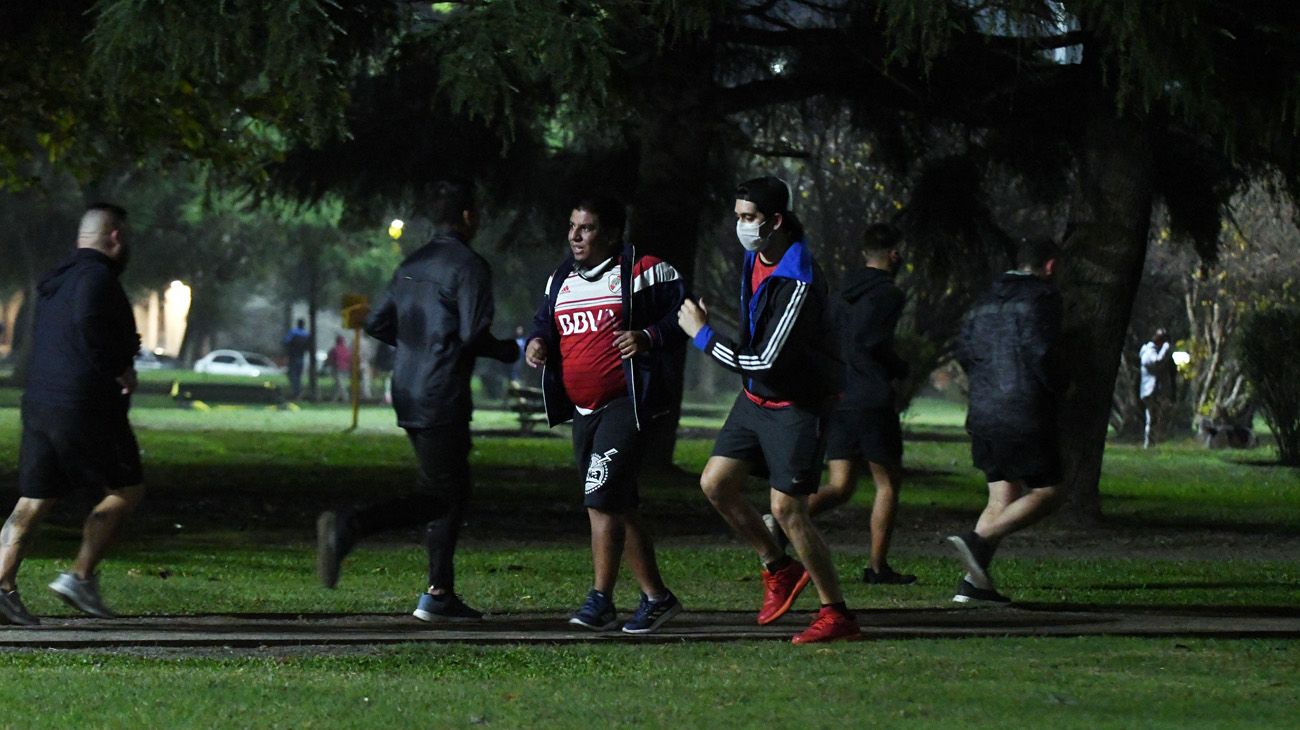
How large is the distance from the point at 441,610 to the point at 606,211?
183 centimetres

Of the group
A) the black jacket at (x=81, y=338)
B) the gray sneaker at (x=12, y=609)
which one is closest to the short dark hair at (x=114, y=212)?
the black jacket at (x=81, y=338)

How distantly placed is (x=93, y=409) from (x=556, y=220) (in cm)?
1285

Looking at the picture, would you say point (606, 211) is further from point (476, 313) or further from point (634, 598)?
point (634, 598)

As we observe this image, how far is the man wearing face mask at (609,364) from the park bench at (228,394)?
38.7 meters

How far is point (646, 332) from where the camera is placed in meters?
8.91

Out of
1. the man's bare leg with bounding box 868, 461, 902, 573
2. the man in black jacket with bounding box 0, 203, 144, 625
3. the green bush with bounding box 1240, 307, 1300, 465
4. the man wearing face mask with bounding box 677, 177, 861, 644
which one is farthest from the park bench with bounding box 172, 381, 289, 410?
the man wearing face mask with bounding box 677, 177, 861, 644

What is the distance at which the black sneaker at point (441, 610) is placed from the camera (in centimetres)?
951

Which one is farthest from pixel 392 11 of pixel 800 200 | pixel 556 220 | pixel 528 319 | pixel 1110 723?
pixel 528 319

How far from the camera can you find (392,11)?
14.9m

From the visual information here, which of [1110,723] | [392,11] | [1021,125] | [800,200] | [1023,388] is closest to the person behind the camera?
[1110,723]

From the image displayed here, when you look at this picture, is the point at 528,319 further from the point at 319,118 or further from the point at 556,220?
the point at 319,118

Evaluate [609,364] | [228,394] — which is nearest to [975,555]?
[609,364]

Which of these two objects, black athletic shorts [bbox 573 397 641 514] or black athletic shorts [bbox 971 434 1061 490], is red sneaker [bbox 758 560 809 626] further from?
black athletic shorts [bbox 971 434 1061 490]

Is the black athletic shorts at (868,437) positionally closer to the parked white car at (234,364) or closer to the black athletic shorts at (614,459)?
the black athletic shorts at (614,459)
